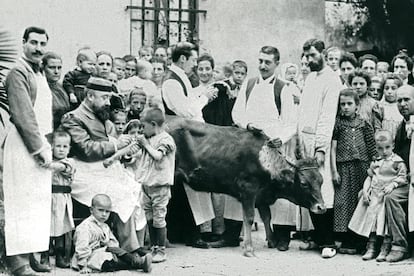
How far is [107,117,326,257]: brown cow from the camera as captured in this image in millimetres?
8305

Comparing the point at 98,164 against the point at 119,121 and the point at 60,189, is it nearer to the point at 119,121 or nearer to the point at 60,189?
the point at 60,189

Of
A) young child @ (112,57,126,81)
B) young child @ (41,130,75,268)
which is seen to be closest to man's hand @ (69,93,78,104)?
young child @ (41,130,75,268)

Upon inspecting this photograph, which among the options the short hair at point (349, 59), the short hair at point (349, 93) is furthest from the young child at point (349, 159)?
the short hair at point (349, 59)

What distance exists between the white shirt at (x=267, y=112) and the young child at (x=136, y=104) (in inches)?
44.4

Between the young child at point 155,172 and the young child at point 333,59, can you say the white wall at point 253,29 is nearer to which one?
the young child at point 333,59

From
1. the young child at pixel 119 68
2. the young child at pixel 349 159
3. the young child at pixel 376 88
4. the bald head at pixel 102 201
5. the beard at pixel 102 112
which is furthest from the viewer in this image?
the young child at pixel 119 68

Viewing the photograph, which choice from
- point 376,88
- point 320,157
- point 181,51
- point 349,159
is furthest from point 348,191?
point 181,51

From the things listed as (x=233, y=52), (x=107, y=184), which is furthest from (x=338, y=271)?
(x=233, y=52)

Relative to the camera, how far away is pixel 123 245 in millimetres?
7328

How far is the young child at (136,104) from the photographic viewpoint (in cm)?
823

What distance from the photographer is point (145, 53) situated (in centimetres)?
1036

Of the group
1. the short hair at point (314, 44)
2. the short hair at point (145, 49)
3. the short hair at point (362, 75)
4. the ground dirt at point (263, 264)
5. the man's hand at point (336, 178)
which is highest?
the short hair at point (145, 49)

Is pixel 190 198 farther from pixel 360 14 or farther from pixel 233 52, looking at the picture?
pixel 360 14

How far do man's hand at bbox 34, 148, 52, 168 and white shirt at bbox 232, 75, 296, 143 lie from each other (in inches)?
95.4
